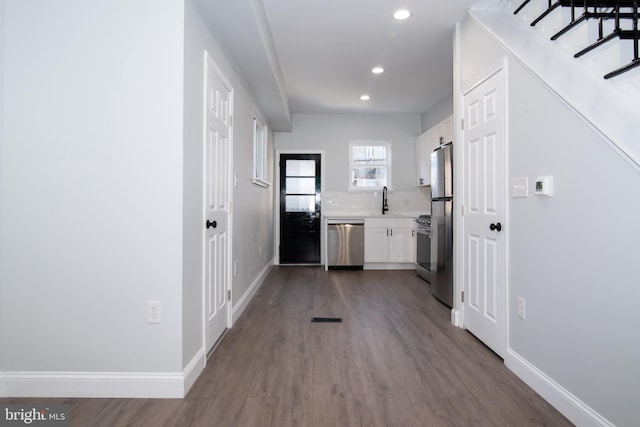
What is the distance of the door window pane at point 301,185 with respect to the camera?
604cm

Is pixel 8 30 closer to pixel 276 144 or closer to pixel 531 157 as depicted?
pixel 531 157

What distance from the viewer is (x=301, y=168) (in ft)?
19.8

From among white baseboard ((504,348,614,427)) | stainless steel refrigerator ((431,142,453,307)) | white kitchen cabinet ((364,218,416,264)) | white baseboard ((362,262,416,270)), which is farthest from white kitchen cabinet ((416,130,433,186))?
white baseboard ((504,348,614,427))

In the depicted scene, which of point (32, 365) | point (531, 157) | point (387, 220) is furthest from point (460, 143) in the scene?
point (32, 365)

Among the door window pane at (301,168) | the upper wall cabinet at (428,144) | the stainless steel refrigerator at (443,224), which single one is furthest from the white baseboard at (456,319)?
the door window pane at (301,168)

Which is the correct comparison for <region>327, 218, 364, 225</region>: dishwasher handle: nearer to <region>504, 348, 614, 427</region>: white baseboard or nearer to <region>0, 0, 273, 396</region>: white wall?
<region>504, 348, 614, 427</region>: white baseboard

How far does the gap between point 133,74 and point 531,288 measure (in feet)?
8.25

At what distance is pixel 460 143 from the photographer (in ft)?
9.37

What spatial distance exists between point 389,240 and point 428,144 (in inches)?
64.3

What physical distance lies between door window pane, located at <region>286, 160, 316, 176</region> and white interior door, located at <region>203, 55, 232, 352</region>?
3.17 metres

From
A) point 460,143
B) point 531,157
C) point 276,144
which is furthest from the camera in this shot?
point 276,144

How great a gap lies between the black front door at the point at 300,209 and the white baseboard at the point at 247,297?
3.40 feet

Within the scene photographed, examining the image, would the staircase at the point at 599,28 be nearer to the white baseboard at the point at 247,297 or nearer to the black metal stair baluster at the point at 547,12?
the black metal stair baluster at the point at 547,12

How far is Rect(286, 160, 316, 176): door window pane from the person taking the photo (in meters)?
6.04
